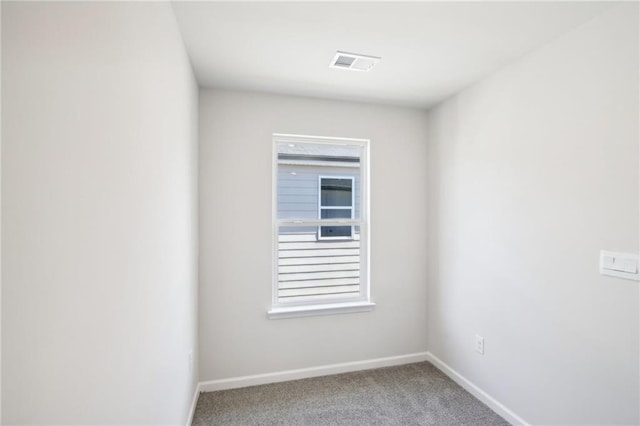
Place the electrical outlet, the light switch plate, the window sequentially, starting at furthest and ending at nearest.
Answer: the window, the electrical outlet, the light switch plate

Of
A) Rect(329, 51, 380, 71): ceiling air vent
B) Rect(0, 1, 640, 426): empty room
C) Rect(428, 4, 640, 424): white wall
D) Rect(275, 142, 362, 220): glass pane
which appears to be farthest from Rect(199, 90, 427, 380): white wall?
Rect(329, 51, 380, 71): ceiling air vent

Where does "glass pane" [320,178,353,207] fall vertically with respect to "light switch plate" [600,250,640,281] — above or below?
above

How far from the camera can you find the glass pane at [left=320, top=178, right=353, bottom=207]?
2953 mm

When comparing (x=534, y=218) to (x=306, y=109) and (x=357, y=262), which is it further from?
A: (x=306, y=109)

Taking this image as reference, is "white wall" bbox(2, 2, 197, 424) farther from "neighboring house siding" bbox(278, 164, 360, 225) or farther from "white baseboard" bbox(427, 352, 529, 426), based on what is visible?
"white baseboard" bbox(427, 352, 529, 426)

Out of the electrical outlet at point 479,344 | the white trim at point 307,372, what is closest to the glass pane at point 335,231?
the white trim at point 307,372

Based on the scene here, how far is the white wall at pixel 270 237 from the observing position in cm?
258

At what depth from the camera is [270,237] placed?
2.72 metres

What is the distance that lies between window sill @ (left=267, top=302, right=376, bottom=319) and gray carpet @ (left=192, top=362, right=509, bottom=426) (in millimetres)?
558

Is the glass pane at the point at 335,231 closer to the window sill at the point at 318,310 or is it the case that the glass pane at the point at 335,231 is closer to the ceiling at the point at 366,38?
the window sill at the point at 318,310

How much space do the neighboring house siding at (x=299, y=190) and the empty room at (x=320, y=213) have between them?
0.09 feet

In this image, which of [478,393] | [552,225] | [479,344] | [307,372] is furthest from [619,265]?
[307,372]

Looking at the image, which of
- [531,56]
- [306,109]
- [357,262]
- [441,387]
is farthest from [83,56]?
[441,387]

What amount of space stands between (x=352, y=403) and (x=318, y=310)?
29.5 inches
